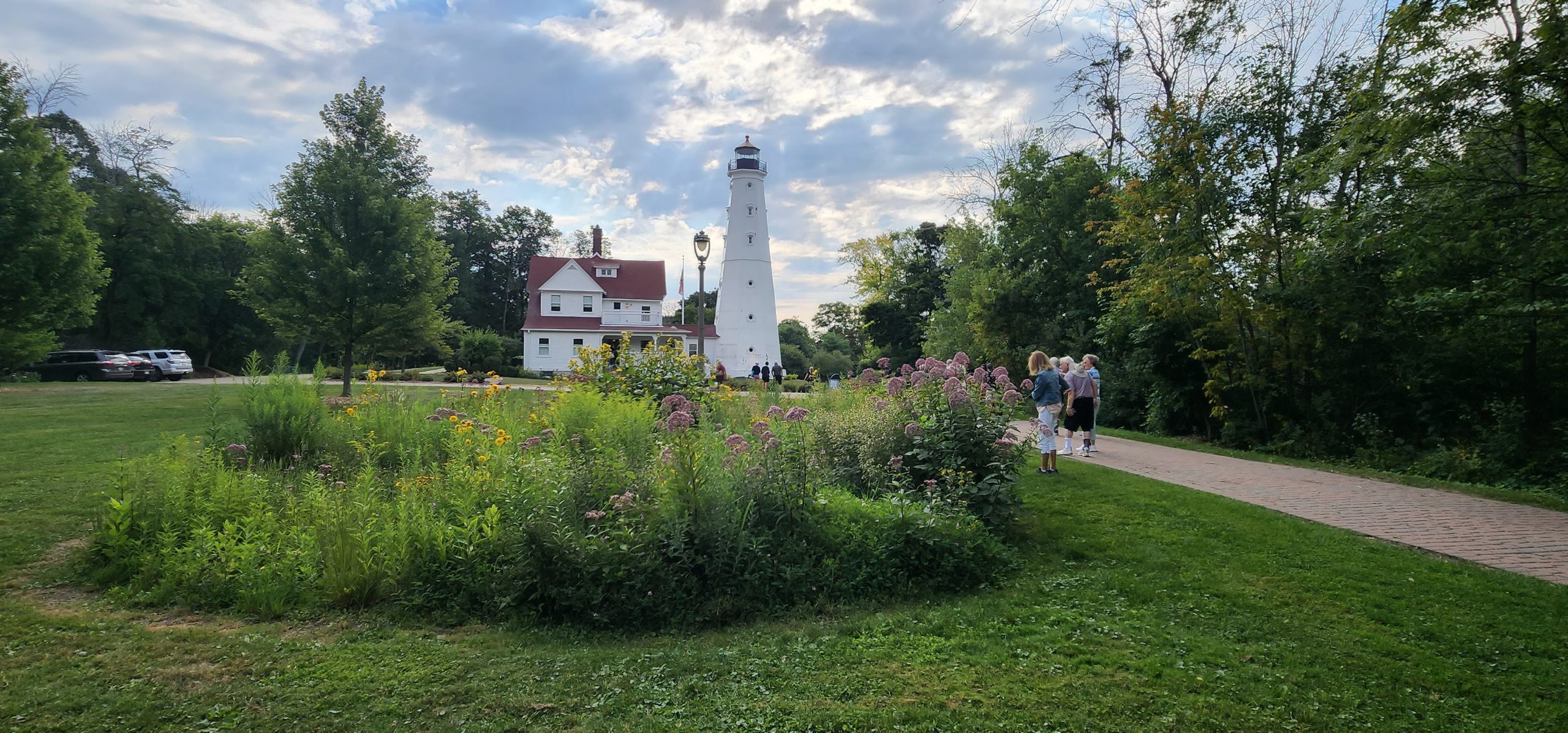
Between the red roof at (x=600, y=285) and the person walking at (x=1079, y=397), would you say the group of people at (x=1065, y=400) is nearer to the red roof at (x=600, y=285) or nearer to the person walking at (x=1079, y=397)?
the person walking at (x=1079, y=397)

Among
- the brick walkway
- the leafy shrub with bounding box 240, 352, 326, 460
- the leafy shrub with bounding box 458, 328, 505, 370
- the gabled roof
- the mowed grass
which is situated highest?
the gabled roof

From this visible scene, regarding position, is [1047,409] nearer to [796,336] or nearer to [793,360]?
A: [793,360]

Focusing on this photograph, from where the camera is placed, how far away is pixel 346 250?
17891mm

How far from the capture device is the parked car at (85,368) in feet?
90.9

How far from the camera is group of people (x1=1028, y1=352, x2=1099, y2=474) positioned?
9.50 metres

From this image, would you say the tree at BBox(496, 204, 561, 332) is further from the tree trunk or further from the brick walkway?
the brick walkway

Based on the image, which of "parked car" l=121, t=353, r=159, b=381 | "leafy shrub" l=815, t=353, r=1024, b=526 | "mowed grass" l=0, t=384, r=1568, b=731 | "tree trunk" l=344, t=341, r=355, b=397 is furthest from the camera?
"parked car" l=121, t=353, r=159, b=381

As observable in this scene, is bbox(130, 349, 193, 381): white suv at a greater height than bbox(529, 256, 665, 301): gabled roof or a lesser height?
lesser

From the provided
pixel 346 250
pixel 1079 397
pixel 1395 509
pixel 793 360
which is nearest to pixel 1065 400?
pixel 1079 397

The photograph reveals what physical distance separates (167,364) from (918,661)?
38.9 metres

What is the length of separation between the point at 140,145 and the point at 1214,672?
167ft

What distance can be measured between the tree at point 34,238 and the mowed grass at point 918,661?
1622 centimetres

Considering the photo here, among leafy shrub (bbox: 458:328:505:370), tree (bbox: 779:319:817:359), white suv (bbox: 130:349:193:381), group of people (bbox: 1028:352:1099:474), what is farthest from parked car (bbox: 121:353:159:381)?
tree (bbox: 779:319:817:359)

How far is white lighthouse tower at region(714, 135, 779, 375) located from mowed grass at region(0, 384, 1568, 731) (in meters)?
36.2
